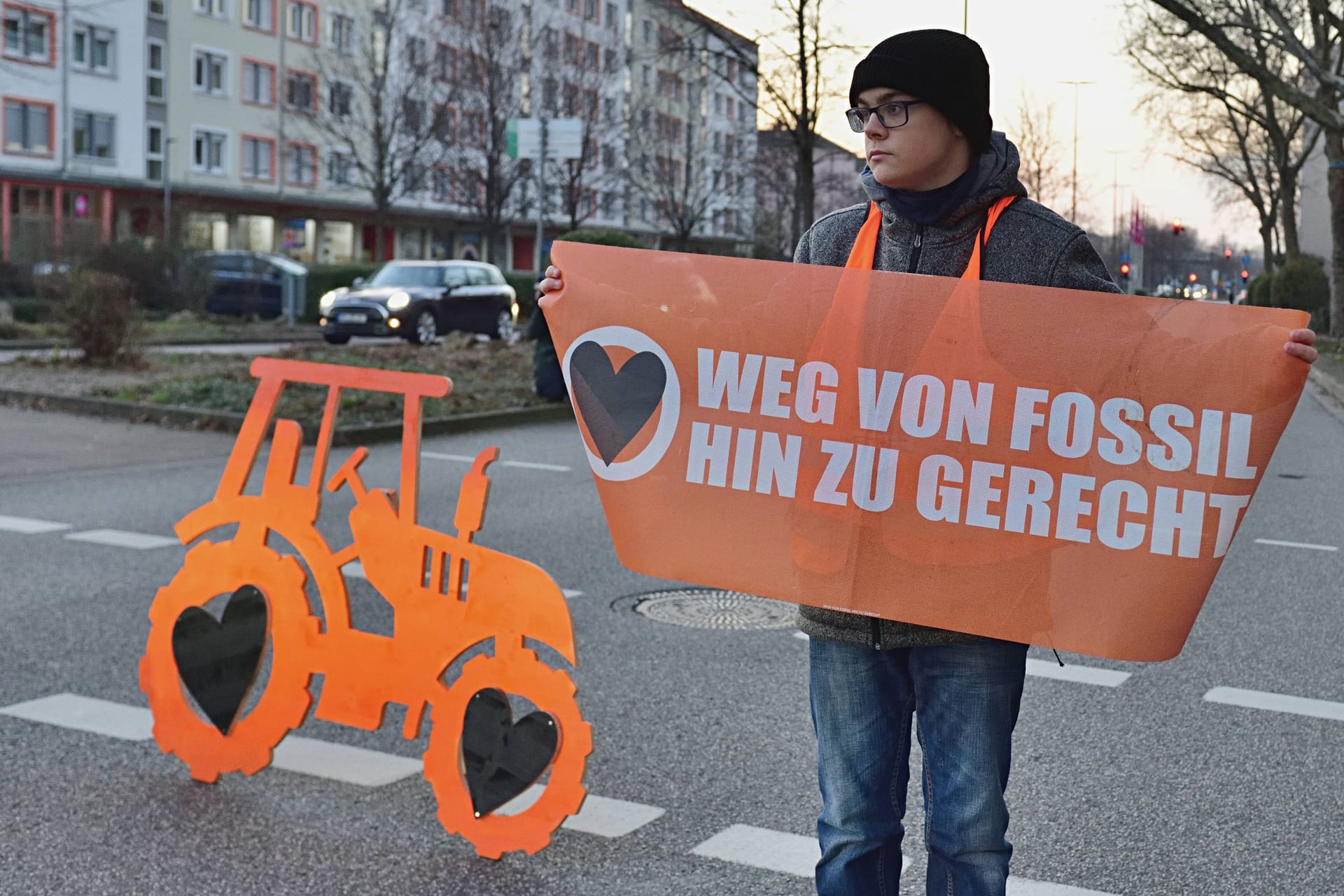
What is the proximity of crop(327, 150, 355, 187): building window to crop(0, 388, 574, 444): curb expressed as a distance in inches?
1778

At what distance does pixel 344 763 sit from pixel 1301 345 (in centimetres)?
328

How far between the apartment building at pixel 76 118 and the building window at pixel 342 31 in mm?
8454

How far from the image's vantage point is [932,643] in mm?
3137

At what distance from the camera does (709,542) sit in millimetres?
3494

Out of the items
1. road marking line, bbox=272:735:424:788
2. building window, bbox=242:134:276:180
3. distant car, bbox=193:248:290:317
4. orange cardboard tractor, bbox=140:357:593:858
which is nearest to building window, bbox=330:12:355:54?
building window, bbox=242:134:276:180

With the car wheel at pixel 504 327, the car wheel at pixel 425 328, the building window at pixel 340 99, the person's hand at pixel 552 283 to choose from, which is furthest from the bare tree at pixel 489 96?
the person's hand at pixel 552 283

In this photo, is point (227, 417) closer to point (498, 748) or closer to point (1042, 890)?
point (498, 748)

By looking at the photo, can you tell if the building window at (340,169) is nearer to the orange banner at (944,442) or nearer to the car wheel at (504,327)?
the car wheel at (504,327)

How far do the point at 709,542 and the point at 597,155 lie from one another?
6374 centimetres

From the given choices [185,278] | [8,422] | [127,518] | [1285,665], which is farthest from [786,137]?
[1285,665]

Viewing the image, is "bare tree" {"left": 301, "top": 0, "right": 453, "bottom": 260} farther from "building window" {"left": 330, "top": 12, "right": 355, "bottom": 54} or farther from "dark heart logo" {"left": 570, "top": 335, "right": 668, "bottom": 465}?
"dark heart logo" {"left": 570, "top": 335, "right": 668, "bottom": 465}

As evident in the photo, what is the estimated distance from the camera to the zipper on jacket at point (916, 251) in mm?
3172

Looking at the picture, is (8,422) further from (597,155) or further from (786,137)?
(597,155)

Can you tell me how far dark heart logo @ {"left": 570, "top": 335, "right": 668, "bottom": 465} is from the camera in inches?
140
